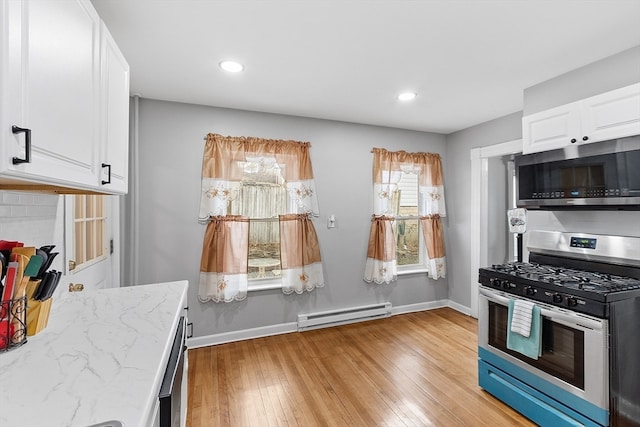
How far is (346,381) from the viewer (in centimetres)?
242

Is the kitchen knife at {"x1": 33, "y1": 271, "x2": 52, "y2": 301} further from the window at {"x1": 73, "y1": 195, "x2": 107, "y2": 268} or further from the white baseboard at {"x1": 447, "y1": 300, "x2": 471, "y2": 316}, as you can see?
the white baseboard at {"x1": 447, "y1": 300, "x2": 471, "y2": 316}

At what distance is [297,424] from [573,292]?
6.01 ft

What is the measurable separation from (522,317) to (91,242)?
2.98m

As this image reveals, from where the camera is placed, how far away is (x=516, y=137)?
3250 mm

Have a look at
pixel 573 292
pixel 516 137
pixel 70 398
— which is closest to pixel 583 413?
pixel 573 292

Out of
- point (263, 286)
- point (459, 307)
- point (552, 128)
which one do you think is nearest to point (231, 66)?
point (263, 286)

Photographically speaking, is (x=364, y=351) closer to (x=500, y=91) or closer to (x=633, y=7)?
(x=500, y=91)

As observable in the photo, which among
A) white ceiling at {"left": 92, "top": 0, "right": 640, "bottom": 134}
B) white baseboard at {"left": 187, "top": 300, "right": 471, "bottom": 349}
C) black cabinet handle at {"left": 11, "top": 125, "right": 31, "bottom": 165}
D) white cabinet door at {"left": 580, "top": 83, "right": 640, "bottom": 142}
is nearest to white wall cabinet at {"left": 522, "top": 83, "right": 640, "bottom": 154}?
white cabinet door at {"left": 580, "top": 83, "right": 640, "bottom": 142}

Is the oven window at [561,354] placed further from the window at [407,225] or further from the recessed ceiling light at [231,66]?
the recessed ceiling light at [231,66]

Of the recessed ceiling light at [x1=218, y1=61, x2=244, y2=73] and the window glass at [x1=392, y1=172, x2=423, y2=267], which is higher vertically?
the recessed ceiling light at [x1=218, y1=61, x2=244, y2=73]

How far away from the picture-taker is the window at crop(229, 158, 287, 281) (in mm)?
3230

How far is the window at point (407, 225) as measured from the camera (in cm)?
402

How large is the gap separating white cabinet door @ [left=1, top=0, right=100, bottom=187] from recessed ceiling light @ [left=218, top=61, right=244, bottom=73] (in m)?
0.96

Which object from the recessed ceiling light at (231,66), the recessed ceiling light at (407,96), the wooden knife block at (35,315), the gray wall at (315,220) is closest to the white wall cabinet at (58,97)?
the wooden knife block at (35,315)
